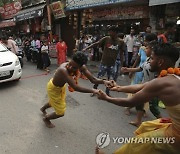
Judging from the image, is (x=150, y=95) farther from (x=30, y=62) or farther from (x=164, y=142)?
(x=30, y=62)

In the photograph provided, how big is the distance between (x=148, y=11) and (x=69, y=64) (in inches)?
283

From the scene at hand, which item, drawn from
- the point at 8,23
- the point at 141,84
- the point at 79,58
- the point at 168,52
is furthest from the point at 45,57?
the point at 8,23

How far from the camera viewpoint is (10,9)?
23.8 m

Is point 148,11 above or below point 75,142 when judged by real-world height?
above

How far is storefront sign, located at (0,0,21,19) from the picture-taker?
22.1 meters

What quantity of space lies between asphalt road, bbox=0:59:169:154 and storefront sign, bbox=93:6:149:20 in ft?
16.9

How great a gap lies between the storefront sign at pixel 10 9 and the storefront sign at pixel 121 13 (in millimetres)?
10931

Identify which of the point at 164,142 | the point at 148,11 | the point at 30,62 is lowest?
the point at 30,62

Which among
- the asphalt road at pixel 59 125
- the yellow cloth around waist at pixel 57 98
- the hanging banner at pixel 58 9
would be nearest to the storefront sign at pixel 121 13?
the hanging banner at pixel 58 9

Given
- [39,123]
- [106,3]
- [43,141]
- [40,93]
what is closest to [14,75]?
[40,93]

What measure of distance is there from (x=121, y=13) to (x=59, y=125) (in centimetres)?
818

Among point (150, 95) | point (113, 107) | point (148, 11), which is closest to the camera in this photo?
point (150, 95)

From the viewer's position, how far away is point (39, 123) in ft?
16.0

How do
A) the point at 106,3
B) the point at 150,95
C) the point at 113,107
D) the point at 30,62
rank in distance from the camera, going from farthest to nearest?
the point at 30,62
the point at 106,3
the point at 113,107
the point at 150,95
